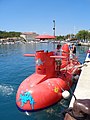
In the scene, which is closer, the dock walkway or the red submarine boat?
the dock walkway

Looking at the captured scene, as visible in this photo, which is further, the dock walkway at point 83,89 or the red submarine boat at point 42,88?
the red submarine boat at point 42,88

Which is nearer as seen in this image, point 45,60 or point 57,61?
point 45,60

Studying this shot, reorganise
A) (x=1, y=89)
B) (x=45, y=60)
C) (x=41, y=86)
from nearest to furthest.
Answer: (x=41, y=86), (x=45, y=60), (x=1, y=89)

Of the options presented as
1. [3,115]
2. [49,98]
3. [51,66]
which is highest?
[51,66]

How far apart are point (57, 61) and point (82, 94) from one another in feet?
11.1

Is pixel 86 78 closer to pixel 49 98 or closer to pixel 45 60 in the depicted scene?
pixel 45 60

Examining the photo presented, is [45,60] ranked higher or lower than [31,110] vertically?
higher

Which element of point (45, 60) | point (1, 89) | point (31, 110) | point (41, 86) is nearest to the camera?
point (31, 110)

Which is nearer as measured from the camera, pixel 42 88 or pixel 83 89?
pixel 42 88

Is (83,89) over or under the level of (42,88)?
under

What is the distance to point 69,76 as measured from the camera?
41.6ft

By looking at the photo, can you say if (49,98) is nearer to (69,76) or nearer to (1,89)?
(69,76)

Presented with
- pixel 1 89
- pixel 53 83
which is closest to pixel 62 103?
pixel 53 83

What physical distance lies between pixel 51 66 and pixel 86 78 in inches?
101
